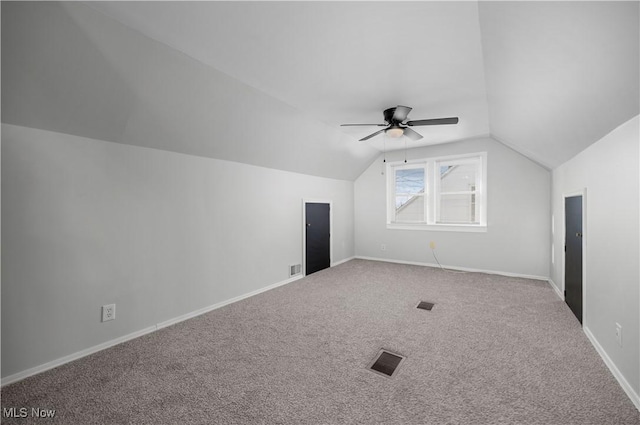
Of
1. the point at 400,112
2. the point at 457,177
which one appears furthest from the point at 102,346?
the point at 457,177

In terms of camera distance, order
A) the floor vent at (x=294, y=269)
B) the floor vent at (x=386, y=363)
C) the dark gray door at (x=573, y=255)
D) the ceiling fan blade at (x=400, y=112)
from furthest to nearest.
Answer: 1. the floor vent at (x=294, y=269)
2. the ceiling fan blade at (x=400, y=112)
3. the dark gray door at (x=573, y=255)
4. the floor vent at (x=386, y=363)

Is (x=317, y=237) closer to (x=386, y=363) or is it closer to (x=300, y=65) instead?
(x=386, y=363)

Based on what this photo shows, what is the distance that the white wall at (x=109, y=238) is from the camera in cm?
206

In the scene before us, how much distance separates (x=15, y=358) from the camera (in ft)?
6.67

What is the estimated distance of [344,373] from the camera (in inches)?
83.4

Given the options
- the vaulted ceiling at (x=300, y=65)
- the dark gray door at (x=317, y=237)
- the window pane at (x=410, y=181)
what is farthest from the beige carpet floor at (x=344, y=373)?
the window pane at (x=410, y=181)

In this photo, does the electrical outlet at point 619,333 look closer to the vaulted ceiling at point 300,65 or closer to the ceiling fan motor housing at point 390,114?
the vaulted ceiling at point 300,65

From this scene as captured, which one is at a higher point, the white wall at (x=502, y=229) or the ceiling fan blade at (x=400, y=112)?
the ceiling fan blade at (x=400, y=112)

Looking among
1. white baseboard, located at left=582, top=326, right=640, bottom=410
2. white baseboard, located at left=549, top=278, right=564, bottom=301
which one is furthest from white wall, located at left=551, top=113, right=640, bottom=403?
white baseboard, located at left=549, top=278, right=564, bottom=301

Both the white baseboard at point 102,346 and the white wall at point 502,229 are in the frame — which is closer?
the white baseboard at point 102,346

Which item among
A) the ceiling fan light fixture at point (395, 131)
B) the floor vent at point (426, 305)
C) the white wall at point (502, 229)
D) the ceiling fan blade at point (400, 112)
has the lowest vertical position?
the floor vent at point (426, 305)

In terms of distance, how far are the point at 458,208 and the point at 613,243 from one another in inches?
136

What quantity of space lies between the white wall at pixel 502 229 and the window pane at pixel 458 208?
1.09ft

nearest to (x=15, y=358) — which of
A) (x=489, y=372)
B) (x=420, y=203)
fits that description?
(x=489, y=372)
